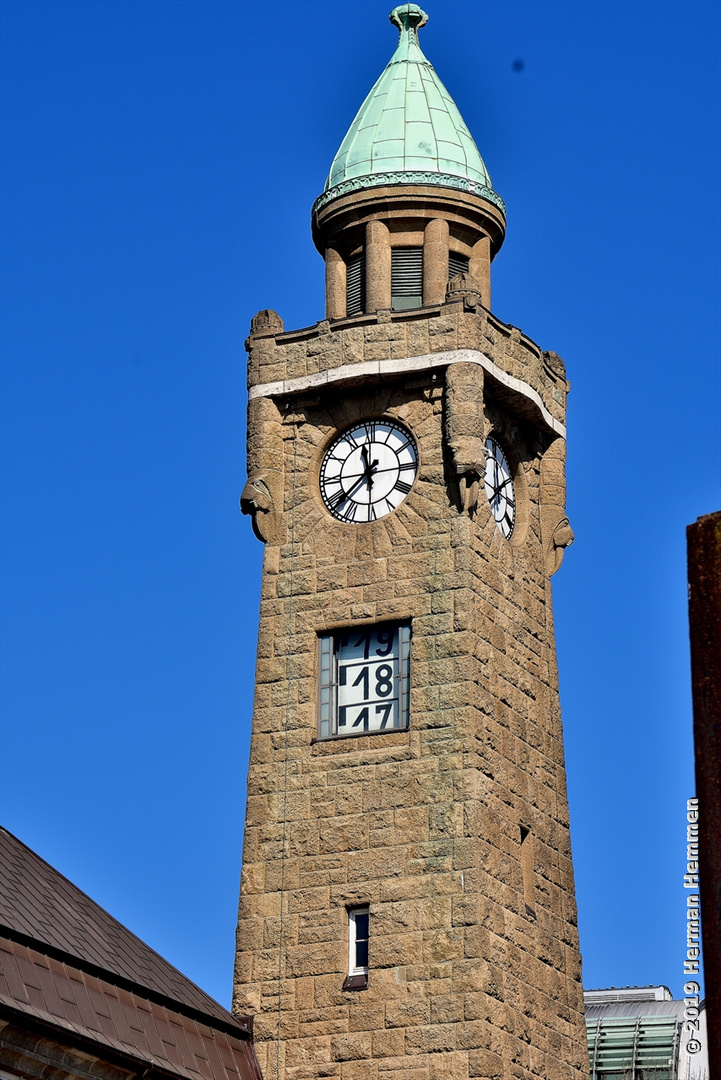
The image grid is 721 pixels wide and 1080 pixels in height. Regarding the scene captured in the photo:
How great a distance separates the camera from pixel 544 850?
29359mm

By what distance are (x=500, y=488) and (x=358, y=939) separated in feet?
25.5

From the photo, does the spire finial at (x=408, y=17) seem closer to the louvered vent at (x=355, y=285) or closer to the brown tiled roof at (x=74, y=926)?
the louvered vent at (x=355, y=285)

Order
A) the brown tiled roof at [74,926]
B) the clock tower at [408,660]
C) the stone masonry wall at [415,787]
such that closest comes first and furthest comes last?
the brown tiled roof at [74,926], the stone masonry wall at [415,787], the clock tower at [408,660]

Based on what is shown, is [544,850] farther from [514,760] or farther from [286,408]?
[286,408]

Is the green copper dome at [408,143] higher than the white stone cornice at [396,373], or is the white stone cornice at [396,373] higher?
the green copper dome at [408,143]

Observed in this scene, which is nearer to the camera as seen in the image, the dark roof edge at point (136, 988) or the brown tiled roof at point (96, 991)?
the brown tiled roof at point (96, 991)

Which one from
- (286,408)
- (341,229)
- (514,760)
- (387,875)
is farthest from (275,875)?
(341,229)

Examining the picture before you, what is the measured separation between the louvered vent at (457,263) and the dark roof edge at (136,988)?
12.7 metres

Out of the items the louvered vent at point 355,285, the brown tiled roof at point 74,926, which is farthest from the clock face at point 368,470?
the brown tiled roof at point 74,926

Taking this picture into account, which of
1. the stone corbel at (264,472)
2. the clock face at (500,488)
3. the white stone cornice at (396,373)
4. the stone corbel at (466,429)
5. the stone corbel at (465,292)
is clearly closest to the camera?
the stone corbel at (466,429)

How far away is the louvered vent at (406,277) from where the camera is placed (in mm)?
31812

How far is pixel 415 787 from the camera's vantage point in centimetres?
2777

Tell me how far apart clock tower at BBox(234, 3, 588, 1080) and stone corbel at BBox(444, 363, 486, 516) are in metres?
0.04

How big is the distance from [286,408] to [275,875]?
25.2 ft
